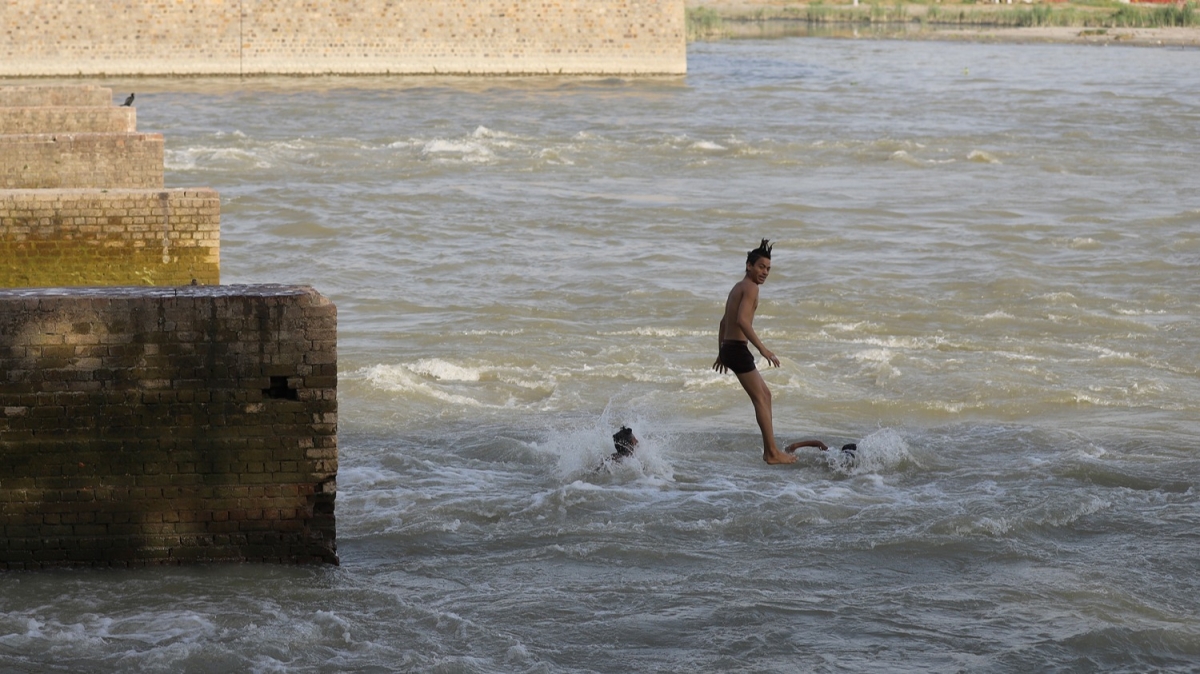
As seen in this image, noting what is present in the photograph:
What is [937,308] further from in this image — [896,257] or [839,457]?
[839,457]

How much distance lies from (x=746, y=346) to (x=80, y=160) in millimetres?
7538

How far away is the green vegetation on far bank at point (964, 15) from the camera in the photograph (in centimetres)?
7319

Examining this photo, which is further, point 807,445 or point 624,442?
point 807,445

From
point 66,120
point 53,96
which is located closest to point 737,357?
point 66,120

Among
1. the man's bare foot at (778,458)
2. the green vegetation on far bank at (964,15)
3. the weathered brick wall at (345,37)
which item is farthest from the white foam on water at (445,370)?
the green vegetation on far bank at (964,15)

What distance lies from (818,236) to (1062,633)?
13.0m

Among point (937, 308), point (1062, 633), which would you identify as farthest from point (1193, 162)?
point (1062, 633)

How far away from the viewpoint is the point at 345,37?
47.2m

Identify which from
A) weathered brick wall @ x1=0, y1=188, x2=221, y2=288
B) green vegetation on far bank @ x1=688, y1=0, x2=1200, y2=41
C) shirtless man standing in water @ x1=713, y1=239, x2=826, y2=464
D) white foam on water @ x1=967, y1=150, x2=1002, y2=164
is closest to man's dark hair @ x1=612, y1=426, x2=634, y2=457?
shirtless man standing in water @ x1=713, y1=239, x2=826, y2=464

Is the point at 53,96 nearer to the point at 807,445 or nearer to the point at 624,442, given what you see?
the point at 624,442

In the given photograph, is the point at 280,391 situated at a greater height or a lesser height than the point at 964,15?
lesser

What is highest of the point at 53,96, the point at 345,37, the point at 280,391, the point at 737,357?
the point at 345,37

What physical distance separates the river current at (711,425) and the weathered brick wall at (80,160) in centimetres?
231

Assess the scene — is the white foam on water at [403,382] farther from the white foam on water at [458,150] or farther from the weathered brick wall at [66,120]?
the white foam on water at [458,150]
